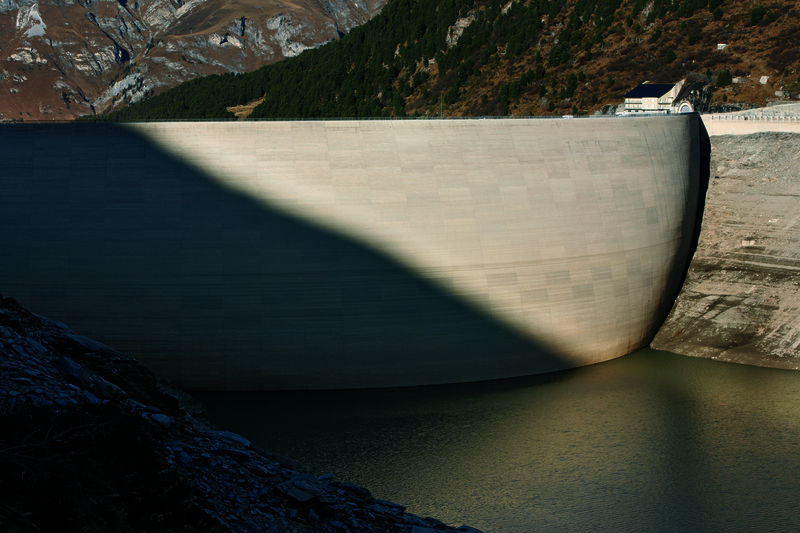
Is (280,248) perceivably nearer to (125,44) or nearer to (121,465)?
(121,465)

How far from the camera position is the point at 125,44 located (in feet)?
614

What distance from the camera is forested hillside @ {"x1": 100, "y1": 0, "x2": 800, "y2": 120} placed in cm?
4375

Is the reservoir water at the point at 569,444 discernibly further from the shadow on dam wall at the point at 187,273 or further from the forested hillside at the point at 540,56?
the forested hillside at the point at 540,56

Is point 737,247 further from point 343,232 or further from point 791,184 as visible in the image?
point 343,232

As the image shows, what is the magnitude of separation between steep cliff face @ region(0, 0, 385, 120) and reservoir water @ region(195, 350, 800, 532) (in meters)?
148

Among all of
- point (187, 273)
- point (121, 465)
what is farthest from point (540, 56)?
point (121, 465)

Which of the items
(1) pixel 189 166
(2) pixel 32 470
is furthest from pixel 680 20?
(2) pixel 32 470

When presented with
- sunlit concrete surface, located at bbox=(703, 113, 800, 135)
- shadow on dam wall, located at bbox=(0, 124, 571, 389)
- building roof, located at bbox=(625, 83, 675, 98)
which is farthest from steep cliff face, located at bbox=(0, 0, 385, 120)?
shadow on dam wall, located at bbox=(0, 124, 571, 389)

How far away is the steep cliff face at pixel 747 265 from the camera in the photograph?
78.4ft

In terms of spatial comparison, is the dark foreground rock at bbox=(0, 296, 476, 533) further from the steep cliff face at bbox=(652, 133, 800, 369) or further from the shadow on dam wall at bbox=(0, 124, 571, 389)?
the steep cliff face at bbox=(652, 133, 800, 369)

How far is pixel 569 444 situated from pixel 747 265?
1121cm

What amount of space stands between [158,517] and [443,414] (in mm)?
10573

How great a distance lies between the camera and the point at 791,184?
84.2 feet

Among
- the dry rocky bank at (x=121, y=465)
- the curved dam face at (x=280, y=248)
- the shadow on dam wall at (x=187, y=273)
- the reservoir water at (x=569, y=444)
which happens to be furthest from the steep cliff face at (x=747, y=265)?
the dry rocky bank at (x=121, y=465)
